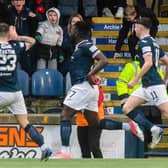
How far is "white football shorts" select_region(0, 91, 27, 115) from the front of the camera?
41.4 feet

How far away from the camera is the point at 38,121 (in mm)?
14508

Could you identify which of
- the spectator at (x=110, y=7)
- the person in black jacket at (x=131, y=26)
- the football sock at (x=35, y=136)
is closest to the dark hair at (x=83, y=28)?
the football sock at (x=35, y=136)

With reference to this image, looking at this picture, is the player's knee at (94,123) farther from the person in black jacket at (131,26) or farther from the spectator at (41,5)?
the spectator at (41,5)

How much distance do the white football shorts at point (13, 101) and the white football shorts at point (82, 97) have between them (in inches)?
32.5

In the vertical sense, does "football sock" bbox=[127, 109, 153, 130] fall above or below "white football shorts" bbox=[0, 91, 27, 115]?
below

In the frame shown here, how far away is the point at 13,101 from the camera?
12656 mm

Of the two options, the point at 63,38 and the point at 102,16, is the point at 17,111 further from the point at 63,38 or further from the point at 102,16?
the point at 102,16

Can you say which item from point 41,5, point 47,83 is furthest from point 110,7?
point 47,83

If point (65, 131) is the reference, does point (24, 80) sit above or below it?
above

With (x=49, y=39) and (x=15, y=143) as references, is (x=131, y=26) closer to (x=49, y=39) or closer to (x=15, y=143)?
(x=49, y=39)

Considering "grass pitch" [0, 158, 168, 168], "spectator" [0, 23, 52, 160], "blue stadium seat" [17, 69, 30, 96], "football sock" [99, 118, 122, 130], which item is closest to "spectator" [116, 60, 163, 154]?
"football sock" [99, 118, 122, 130]

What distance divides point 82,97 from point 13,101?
1100 mm

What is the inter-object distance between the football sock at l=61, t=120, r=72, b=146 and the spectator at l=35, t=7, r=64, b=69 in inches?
159

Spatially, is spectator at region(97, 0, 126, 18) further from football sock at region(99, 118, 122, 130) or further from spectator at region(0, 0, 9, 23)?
football sock at region(99, 118, 122, 130)
